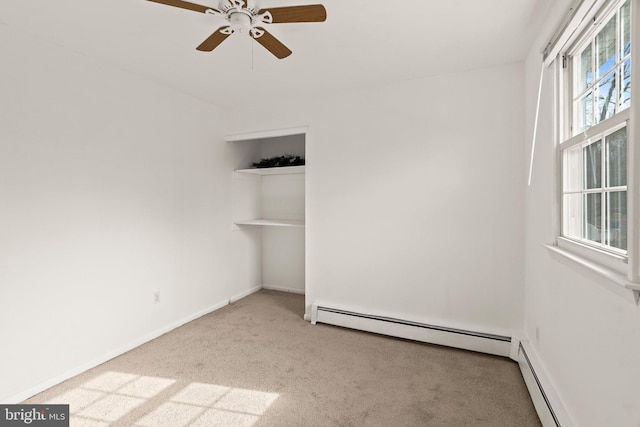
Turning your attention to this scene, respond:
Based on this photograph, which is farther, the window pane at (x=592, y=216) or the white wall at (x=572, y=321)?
the window pane at (x=592, y=216)

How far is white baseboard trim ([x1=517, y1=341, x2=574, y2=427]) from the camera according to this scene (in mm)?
1662

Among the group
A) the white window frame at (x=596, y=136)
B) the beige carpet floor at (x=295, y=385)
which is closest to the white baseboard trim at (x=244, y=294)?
the beige carpet floor at (x=295, y=385)

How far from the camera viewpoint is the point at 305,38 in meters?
2.28

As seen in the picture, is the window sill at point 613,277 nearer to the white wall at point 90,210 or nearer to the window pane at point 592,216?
the window pane at point 592,216

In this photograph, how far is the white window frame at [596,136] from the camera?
Result: 3.44 feet

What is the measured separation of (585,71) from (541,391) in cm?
180

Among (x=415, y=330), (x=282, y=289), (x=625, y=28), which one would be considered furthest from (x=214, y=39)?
(x=282, y=289)

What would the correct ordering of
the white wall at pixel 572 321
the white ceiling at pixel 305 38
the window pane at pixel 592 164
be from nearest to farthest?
the white wall at pixel 572 321 < the window pane at pixel 592 164 < the white ceiling at pixel 305 38

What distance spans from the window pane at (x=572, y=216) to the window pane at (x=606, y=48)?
0.64m

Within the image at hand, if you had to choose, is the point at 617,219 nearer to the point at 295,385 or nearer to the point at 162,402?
the point at 295,385

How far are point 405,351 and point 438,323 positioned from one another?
1.38ft

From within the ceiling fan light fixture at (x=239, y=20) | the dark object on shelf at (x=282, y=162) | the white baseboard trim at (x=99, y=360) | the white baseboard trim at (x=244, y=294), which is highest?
the ceiling fan light fixture at (x=239, y=20)

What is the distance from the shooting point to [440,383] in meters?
2.31

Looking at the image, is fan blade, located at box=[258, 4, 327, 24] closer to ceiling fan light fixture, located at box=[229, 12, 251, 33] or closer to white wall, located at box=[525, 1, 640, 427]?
ceiling fan light fixture, located at box=[229, 12, 251, 33]
